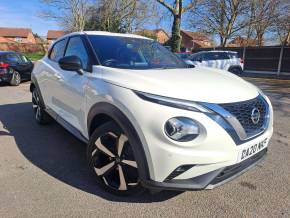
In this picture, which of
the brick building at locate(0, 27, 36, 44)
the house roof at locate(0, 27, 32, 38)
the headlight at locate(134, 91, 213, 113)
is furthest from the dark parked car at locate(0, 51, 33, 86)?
the house roof at locate(0, 27, 32, 38)

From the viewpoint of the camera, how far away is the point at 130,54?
12.3 ft

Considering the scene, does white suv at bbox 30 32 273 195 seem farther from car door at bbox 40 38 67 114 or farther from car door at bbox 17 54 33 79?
car door at bbox 17 54 33 79

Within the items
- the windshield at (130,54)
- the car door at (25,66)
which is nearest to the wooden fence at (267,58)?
the car door at (25,66)

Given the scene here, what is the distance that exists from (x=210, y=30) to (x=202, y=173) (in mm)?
30463

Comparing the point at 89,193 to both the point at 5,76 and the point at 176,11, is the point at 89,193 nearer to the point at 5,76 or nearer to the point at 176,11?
the point at 5,76

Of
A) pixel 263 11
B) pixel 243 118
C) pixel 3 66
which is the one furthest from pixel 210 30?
pixel 243 118

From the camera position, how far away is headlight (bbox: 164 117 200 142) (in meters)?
2.45

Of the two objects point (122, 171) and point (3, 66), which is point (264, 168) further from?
point (3, 66)

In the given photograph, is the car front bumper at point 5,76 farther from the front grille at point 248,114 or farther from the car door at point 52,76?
the front grille at point 248,114

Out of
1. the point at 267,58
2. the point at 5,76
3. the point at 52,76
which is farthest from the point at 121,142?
the point at 267,58

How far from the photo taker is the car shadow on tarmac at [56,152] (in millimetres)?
3180

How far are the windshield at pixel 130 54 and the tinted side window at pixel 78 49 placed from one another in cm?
15

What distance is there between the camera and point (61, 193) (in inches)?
123

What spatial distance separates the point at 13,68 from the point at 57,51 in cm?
760
